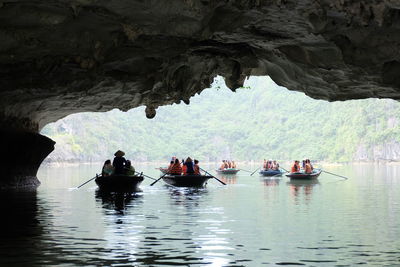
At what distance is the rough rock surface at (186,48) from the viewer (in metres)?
12.2

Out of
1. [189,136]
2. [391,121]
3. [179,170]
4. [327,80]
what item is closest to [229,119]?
[189,136]

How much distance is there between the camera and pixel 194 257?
33.3 feet

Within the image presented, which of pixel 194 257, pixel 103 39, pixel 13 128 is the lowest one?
pixel 194 257

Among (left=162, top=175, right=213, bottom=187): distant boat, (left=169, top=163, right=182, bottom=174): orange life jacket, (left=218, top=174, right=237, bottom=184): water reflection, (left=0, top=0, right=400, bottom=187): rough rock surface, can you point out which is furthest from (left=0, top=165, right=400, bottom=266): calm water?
(left=218, top=174, right=237, bottom=184): water reflection

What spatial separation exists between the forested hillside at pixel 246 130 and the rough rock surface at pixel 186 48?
82233mm

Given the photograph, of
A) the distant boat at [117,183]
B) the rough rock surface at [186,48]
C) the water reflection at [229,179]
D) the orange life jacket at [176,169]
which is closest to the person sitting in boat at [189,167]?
the orange life jacket at [176,169]

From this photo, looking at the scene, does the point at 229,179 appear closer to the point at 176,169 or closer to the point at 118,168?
the point at 176,169

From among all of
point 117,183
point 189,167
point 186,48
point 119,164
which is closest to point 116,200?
point 117,183

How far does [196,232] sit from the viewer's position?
13344 mm

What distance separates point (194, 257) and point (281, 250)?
5.80 feet

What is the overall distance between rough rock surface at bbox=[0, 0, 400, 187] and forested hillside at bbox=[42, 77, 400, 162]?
82.2 meters

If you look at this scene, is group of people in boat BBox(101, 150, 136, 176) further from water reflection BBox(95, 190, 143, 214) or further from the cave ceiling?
the cave ceiling

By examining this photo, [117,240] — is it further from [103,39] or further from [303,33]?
[303,33]

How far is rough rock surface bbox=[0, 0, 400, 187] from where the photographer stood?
12.2 metres
